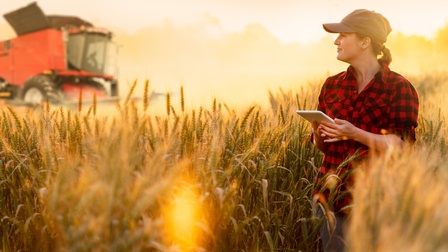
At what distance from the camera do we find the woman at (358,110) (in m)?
2.29

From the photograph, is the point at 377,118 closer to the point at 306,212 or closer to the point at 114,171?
the point at 306,212

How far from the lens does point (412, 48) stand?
37.2 meters

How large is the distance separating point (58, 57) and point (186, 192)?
13423mm

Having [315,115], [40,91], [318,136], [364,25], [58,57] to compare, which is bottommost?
[40,91]

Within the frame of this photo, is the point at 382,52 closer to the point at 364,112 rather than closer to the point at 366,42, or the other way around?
the point at 366,42

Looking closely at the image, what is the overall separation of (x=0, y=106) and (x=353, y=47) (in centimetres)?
261

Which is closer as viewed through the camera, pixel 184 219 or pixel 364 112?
pixel 184 219

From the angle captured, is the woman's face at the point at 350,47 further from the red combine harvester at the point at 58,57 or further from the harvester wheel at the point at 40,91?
the red combine harvester at the point at 58,57

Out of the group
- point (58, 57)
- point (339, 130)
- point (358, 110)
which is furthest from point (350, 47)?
point (58, 57)

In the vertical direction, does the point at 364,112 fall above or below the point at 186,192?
above

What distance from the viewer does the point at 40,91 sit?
13922mm

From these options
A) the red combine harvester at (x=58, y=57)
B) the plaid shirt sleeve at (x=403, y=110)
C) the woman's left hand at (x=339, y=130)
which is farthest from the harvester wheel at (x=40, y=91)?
the plaid shirt sleeve at (x=403, y=110)

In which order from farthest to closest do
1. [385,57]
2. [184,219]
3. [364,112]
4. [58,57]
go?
[58,57]
[385,57]
[364,112]
[184,219]

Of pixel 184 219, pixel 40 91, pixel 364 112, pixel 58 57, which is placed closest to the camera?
pixel 184 219
